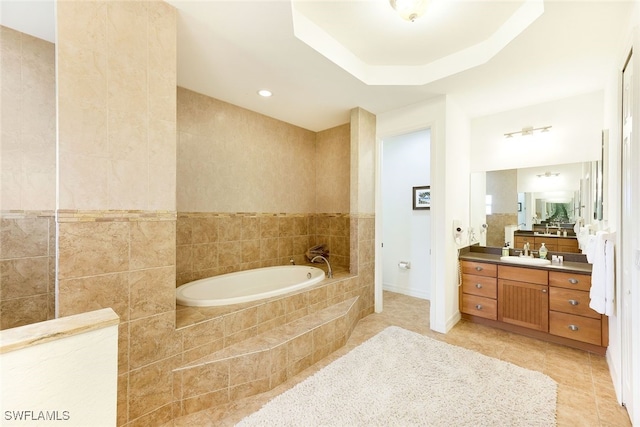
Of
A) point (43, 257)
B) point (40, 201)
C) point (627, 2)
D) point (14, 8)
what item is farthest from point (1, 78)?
point (627, 2)

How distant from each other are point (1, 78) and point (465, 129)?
4392mm

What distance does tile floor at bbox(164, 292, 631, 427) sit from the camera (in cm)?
167

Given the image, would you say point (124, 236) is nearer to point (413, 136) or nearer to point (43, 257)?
point (43, 257)

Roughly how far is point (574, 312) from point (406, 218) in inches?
88.3

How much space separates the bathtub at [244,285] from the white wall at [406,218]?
5.60 ft

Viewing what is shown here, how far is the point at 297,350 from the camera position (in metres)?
2.12

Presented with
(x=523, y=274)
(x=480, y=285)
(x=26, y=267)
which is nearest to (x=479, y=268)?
(x=480, y=285)

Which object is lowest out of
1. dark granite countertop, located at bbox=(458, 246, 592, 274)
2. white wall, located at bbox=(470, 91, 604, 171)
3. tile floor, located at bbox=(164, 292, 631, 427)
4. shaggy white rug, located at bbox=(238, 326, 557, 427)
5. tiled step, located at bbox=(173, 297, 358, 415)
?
tile floor, located at bbox=(164, 292, 631, 427)

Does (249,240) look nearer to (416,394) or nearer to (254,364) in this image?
(254,364)

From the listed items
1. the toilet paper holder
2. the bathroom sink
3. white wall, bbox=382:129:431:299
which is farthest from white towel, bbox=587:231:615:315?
the toilet paper holder

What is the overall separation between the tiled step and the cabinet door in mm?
1916

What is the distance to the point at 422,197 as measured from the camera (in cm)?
408

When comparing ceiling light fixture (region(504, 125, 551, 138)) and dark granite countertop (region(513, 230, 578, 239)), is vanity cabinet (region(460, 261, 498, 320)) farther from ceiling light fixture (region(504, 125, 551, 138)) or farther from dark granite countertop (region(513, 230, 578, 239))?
ceiling light fixture (region(504, 125, 551, 138))

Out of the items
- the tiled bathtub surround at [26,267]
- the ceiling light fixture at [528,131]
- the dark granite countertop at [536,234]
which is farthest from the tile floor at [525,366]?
the ceiling light fixture at [528,131]
